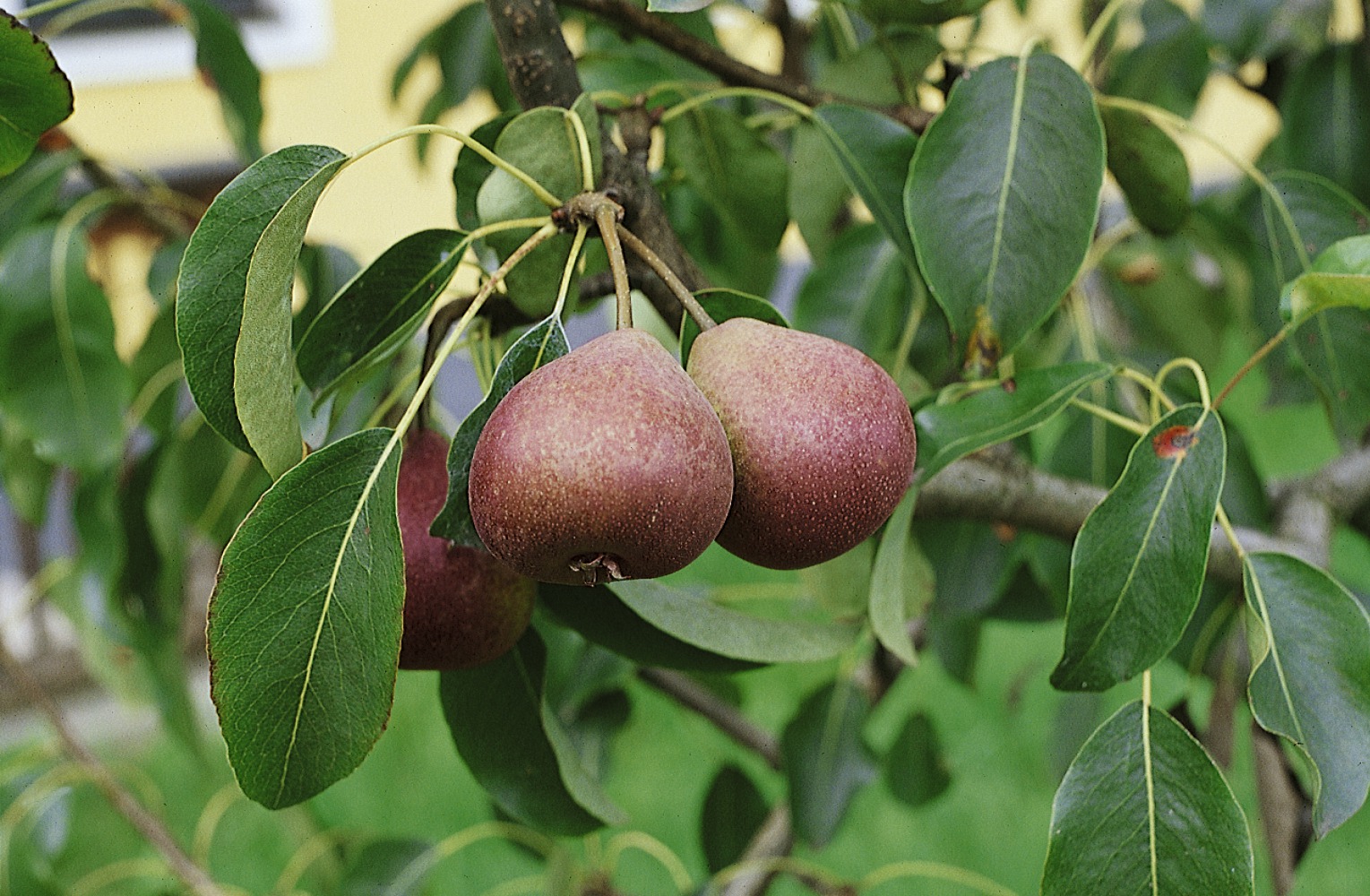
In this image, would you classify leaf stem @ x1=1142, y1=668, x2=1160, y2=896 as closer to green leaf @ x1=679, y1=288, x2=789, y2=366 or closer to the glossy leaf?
green leaf @ x1=679, y1=288, x2=789, y2=366

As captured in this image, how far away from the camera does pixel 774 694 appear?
263 centimetres

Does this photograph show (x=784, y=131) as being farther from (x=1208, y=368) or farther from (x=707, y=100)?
(x=707, y=100)

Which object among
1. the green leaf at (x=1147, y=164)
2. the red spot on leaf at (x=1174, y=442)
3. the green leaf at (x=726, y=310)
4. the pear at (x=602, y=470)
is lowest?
the red spot on leaf at (x=1174, y=442)

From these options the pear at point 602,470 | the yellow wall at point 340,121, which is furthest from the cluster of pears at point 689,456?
the yellow wall at point 340,121

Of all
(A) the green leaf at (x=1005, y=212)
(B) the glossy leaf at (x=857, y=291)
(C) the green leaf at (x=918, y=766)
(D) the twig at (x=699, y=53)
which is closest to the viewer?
(A) the green leaf at (x=1005, y=212)

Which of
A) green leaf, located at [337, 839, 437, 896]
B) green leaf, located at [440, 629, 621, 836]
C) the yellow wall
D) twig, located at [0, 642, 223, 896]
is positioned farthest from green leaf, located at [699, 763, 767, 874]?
the yellow wall

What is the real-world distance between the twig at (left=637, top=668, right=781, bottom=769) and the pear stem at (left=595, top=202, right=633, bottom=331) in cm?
76

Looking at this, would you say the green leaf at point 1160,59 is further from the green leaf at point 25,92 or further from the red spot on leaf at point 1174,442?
the green leaf at point 25,92

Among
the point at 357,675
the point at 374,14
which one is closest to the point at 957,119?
the point at 357,675

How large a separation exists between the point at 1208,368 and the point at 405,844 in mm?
916

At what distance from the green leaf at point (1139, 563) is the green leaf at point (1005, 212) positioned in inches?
3.9

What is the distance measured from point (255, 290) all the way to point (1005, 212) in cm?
37

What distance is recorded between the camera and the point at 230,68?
1.11 meters

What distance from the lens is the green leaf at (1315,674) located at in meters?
0.57
